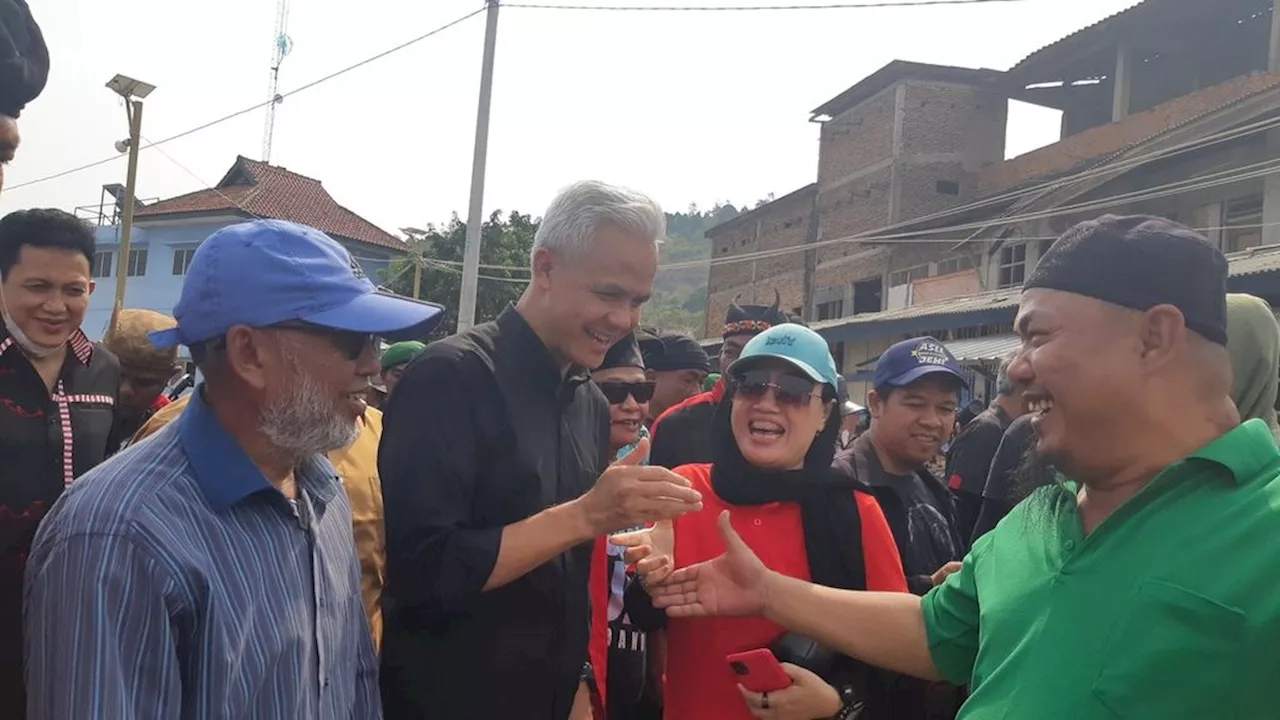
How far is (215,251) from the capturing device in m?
1.65

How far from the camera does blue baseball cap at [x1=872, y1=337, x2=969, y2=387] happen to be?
12.3 ft

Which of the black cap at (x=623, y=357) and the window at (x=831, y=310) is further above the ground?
the window at (x=831, y=310)

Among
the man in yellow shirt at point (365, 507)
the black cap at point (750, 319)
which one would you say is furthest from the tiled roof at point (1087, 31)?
the man in yellow shirt at point (365, 507)

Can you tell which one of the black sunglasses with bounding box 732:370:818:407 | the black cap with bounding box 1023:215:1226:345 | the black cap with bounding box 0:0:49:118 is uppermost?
the black cap with bounding box 0:0:49:118

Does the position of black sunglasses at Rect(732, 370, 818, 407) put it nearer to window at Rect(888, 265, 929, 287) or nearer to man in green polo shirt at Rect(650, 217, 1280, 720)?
man in green polo shirt at Rect(650, 217, 1280, 720)

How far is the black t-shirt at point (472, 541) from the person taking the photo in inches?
78.4

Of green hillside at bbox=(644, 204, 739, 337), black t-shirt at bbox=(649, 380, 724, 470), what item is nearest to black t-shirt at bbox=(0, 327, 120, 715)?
black t-shirt at bbox=(649, 380, 724, 470)

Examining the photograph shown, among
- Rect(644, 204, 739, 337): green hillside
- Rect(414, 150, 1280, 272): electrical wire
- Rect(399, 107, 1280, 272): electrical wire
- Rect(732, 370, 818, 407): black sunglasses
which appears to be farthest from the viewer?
Rect(644, 204, 739, 337): green hillside

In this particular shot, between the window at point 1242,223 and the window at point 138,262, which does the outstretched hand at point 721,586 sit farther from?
the window at point 138,262

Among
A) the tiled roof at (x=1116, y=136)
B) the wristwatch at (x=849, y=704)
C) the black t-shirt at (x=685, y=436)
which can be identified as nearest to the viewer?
the wristwatch at (x=849, y=704)

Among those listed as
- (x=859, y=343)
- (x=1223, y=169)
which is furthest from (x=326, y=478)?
(x=859, y=343)

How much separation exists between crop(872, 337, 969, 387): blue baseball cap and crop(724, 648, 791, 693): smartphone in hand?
1.76 meters

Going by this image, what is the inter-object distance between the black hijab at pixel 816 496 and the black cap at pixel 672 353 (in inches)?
94.1

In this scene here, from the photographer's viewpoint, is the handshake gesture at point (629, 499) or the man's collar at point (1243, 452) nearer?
the man's collar at point (1243, 452)
